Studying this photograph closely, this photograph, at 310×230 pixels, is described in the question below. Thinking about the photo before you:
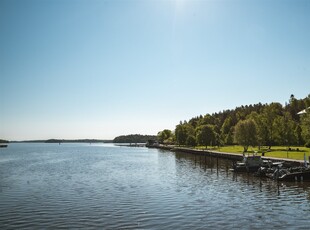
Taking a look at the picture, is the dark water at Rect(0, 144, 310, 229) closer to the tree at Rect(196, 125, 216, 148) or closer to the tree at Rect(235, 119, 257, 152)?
the tree at Rect(235, 119, 257, 152)

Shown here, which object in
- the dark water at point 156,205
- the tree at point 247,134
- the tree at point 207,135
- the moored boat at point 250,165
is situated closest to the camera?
the dark water at point 156,205

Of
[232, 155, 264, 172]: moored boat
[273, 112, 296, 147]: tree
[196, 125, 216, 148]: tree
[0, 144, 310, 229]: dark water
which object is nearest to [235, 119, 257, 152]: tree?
[273, 112, 296, 147]: tree

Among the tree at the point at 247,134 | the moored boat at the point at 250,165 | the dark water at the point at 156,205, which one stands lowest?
the dark water at the point at 156,205

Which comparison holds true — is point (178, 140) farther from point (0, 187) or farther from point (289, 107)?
point (0, 187)

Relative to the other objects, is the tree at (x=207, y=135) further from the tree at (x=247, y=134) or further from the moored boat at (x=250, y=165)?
the moored boat at (x=250, y=165)

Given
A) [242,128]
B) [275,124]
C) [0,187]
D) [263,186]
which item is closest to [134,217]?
[263,186]

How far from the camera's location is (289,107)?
631ft

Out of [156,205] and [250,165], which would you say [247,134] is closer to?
[250,165]

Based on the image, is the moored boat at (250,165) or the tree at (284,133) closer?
the moored boat at (250,165)

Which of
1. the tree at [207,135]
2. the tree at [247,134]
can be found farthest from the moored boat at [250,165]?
the tree at [207,135]

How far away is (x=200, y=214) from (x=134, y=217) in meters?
6.19

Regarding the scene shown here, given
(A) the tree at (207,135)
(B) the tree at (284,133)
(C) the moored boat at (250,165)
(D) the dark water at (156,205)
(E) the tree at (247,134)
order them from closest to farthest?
1. (D) the dark water at (156,205)
2. (C) the moored boat at (250,165)
3. (B) the tree at (284,133)
4. (E) the tree at (247,134)
5. (A) the tree at (207,135)

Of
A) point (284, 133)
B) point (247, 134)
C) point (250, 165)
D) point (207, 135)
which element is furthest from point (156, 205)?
point (207, 135)

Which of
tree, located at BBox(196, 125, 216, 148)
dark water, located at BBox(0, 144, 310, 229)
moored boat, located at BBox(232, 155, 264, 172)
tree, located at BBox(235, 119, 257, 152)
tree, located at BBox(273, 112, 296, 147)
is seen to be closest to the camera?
dark water, located at BBox(0, 144, 310, 229)
